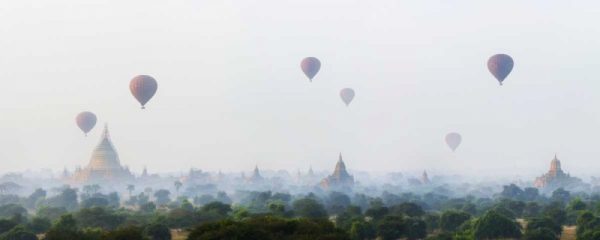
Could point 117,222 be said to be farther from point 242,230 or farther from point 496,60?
point 496,60

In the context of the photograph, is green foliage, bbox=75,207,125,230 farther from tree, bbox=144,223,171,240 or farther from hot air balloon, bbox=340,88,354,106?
hot air balloon, bbox=340,88,354,106

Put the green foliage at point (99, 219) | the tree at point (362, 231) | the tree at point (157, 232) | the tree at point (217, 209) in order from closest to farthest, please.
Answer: the tree at point (362, 231) → the tree at point (157, 232) → the green foliage at point (99, 219) → the tree at point (217, 209)

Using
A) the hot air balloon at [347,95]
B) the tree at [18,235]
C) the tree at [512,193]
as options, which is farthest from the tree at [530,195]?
the tree at [18,235]

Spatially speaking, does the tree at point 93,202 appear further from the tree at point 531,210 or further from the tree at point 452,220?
the tree at point 531,210

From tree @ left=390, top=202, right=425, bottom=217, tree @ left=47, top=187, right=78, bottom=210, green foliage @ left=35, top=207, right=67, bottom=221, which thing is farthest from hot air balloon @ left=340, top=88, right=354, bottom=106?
green foliage @ left=35, top=207, right=67, bottom=221

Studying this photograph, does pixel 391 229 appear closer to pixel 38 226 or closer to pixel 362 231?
pixel 362 231

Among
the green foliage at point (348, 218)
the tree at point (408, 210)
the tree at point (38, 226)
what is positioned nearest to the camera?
the green foliage at point (348, 218)
